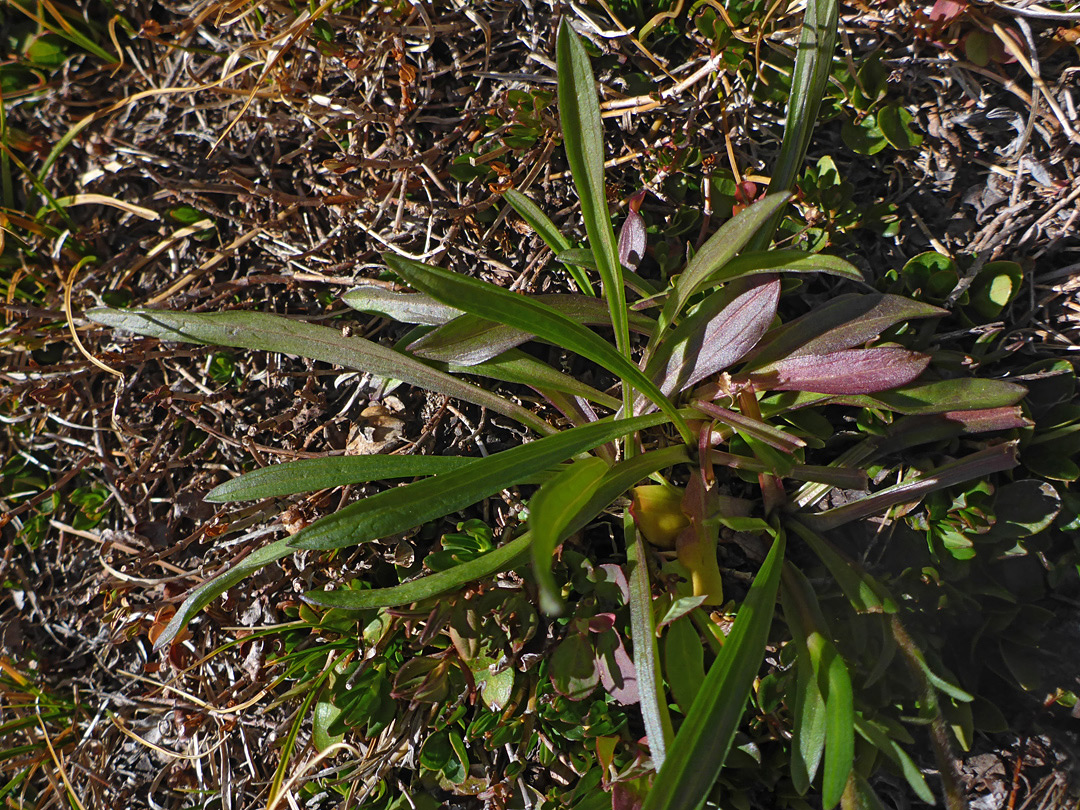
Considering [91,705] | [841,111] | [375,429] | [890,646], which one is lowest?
[91,705]

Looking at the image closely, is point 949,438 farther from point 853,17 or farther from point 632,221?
point 853,17

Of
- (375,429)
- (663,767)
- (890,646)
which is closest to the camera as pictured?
(663,767)

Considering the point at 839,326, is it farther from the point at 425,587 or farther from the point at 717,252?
the point at 425,587

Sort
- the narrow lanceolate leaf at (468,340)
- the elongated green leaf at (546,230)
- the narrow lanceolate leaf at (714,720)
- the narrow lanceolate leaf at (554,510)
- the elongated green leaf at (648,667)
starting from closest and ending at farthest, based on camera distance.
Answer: the narrow lanceolate leaf at (554,510) < the narrow lanceolate leaf at (714,720) < the elongated green leaf at (648,667) < the narrow lanceolate leaf at (468,340) < the elongated green leaf at (546,230)

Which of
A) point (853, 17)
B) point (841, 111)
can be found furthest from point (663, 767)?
point (853, 17)

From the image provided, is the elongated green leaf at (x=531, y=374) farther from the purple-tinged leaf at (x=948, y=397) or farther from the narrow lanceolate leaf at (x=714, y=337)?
the purple-tinged leaf at (x=948, y=397)

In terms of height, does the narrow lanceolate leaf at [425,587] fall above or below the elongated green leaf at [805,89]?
below

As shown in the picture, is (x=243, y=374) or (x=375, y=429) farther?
(x=243, y=374)

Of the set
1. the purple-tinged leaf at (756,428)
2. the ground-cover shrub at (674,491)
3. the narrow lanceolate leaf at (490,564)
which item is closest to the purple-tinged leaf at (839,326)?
the ground-cover shrub at (674,491)
